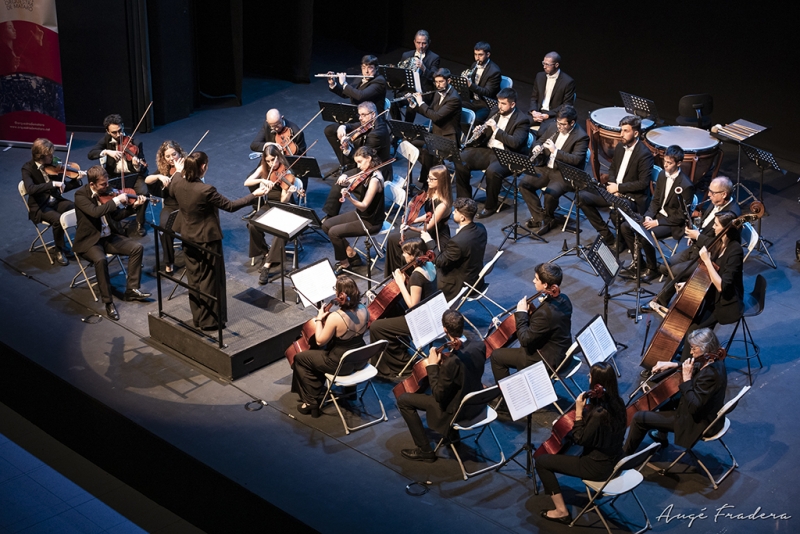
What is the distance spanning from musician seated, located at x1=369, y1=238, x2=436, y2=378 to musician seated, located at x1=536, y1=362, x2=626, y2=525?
1.82m

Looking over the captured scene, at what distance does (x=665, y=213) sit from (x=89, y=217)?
205 inches

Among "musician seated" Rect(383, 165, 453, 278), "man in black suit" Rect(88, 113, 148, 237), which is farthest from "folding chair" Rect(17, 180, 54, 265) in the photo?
"musician seated" Rect(383, 165, 453, 278)

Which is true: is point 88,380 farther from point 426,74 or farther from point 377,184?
point 426,74

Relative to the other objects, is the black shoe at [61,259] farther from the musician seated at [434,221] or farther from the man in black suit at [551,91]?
the man in black suit at [551,91]

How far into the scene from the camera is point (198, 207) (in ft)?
24.6

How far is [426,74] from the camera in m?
11.8

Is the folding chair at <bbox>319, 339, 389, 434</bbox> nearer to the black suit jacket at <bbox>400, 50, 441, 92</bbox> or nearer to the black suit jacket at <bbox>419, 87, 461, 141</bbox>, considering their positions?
the black suit jacket at <bbox>419, 87, 461, 141</bbox>

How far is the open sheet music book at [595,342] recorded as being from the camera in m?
6.82

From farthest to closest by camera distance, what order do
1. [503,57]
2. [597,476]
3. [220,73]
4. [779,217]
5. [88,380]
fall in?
[503,57], [220,73], [779,217], [88,380], [597,476]

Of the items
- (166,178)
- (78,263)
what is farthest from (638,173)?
(78,263)

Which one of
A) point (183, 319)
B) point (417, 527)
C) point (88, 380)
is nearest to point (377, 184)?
point (183, 319)

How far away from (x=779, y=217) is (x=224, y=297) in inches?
241

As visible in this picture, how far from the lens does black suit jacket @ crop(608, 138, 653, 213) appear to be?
9344mm

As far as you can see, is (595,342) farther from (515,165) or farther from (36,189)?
(36,189)
